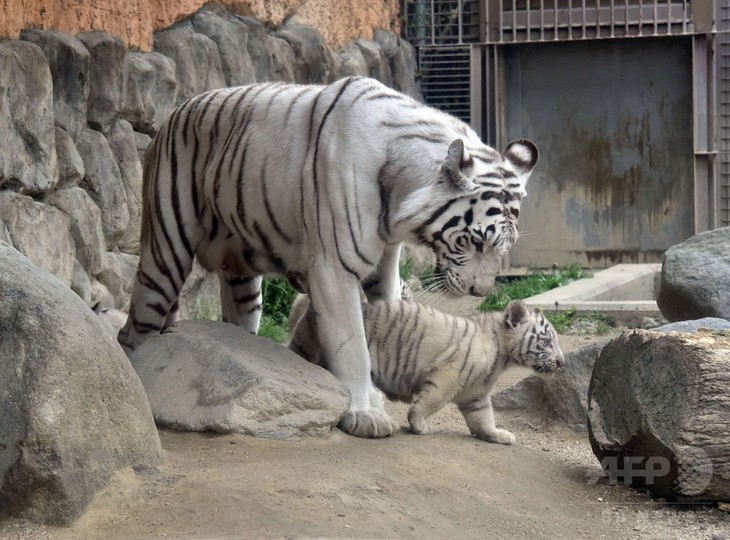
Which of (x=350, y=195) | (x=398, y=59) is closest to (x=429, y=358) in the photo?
(x=350, y=195)

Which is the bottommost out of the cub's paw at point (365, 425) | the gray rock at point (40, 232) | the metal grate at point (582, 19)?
the cub's paw at point (365, 425)

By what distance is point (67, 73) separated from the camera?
5.89 meters

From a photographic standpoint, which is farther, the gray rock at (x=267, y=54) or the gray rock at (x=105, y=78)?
the gray rock at (x=267, y=54)

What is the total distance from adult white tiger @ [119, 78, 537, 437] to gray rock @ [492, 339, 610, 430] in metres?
1.10

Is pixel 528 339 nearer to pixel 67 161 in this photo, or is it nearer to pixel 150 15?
pixel 67 161

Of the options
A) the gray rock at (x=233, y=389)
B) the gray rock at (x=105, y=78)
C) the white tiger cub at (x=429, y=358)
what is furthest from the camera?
the gray rock at (x=105, y=78)

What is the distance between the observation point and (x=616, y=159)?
1116cm

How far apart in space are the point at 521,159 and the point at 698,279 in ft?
8.91

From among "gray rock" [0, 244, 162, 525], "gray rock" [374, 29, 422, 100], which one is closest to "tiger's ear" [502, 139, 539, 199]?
"gray rock" [0, 244, 162, 525]

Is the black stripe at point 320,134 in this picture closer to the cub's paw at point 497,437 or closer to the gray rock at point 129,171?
the cub's paw at point 497,437

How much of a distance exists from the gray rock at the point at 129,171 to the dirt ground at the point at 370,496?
284 centimetres

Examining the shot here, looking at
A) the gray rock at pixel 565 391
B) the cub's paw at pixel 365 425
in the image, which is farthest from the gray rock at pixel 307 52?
the cub's paw at pixel 365 425

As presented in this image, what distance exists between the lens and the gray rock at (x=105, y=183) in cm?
622

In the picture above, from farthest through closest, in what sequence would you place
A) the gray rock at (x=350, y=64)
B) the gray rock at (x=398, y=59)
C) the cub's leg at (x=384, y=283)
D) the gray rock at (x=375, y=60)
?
the gray rock at (x=398, y=59) < the gray rock at (x=375, y=60) < the gray rock at (x=350, y=64) < the cub's leg at (x=384, y=283)
